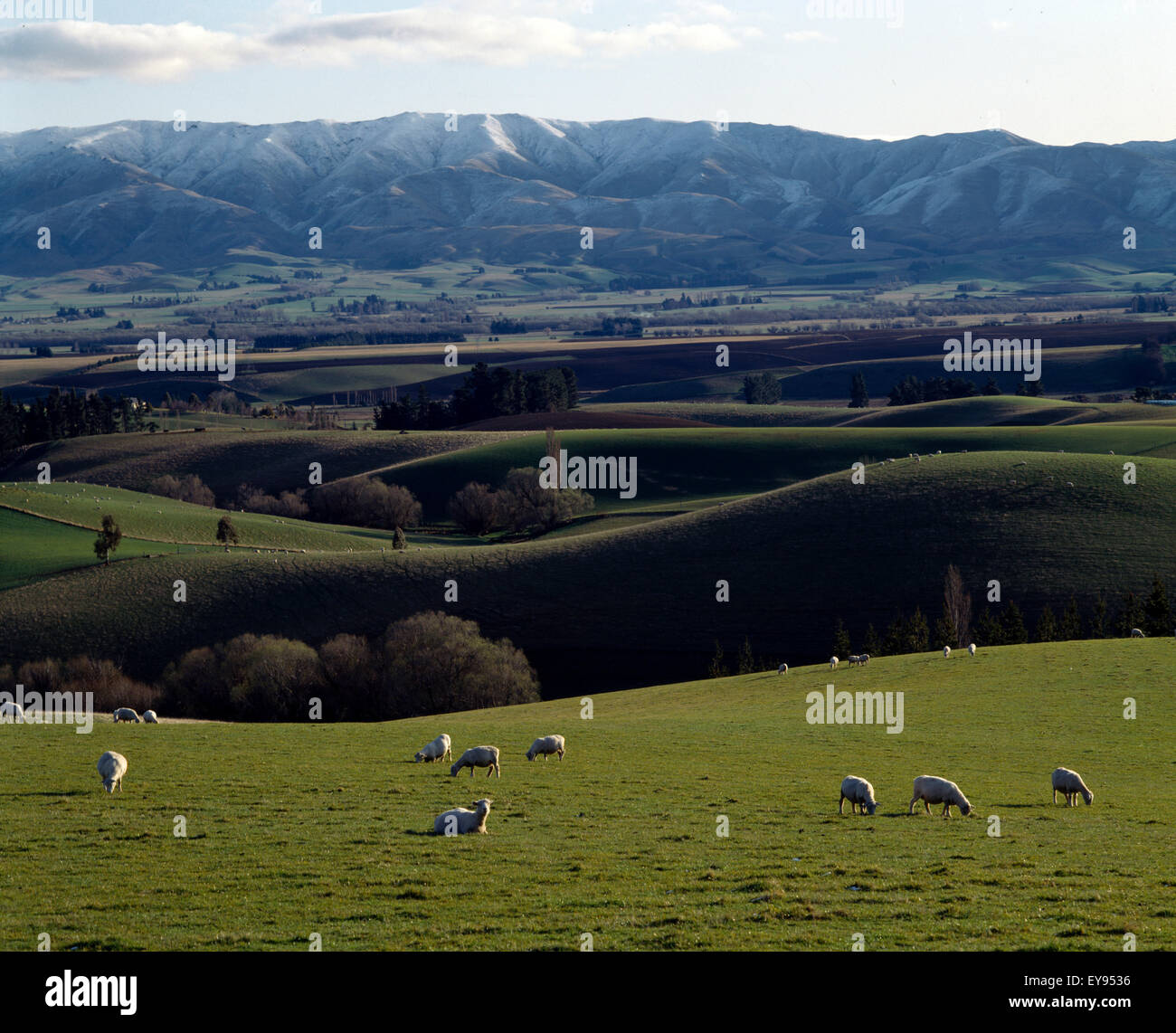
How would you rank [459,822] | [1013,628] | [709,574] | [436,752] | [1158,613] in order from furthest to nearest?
[709,574], [1013,628], [1158,613], [436,752], [459,822]

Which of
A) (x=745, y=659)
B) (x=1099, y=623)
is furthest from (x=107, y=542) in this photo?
(x=1099, y=623)

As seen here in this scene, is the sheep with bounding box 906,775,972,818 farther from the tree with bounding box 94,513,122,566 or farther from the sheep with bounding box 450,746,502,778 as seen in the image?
the tree with bounding box 94,513,122,566

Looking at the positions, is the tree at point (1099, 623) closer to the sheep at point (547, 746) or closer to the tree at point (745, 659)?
the tree at point (745, 659)

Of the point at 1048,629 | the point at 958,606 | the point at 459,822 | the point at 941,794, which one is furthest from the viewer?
the point at 958,606

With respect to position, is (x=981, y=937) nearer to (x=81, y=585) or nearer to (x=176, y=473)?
(x=81, y=585)

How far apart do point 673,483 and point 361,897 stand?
13099 centimetres

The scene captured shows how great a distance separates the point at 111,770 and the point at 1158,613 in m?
57.6

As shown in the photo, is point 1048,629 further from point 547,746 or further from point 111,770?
point 111,770

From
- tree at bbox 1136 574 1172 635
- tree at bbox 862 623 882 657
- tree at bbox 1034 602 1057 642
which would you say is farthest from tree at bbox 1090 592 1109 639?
tree at bbox 862 623 882 657

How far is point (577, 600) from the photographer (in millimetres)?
87062

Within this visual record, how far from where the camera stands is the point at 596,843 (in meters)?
22.7

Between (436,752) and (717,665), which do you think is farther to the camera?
(717,665)

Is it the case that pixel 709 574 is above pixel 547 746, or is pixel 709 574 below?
below
